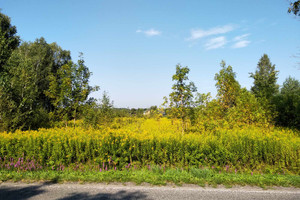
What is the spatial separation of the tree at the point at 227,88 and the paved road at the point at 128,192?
341 inches

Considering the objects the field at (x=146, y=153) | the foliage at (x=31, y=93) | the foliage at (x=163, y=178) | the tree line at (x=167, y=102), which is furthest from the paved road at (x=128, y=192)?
the foliage at (x=31, y=93)

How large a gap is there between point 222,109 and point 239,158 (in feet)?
21.4

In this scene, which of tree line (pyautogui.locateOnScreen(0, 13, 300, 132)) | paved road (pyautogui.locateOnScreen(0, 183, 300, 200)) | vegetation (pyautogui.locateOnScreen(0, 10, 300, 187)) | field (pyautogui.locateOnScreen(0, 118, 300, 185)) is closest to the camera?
paved road (pyautogui.locateOnScreen(0, 183, 300, 200))

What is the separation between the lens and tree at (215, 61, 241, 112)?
481 inches

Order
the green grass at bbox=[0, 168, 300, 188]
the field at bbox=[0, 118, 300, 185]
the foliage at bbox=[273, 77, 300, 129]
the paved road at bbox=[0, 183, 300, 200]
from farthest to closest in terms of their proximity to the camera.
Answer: the foliage at bbox=[273, 77, 300, 129] < the field at bbox=[0, 118, 300, 185] < the green grass at bbox=[0, 168, 300, 188] < the paved road at bbox=[0, 183, 300, 200]

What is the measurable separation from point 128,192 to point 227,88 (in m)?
10.9

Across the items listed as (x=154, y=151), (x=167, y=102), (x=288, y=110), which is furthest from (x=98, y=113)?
(x=288, y=110)

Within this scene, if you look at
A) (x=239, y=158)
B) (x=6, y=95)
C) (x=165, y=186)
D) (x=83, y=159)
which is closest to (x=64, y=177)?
(x=83, y=159)

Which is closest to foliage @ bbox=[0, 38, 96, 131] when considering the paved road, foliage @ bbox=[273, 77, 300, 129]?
the paved road

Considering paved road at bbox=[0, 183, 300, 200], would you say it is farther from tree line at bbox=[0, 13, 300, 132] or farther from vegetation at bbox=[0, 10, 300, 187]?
tree line at bbox=[0, 13, 300, 132]

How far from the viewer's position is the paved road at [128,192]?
12.3ft

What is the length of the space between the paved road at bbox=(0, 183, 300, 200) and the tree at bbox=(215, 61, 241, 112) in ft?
28.4

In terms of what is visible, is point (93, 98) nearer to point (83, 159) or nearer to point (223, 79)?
point (83, 159)

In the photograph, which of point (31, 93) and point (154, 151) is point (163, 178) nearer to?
point (154, 151)
